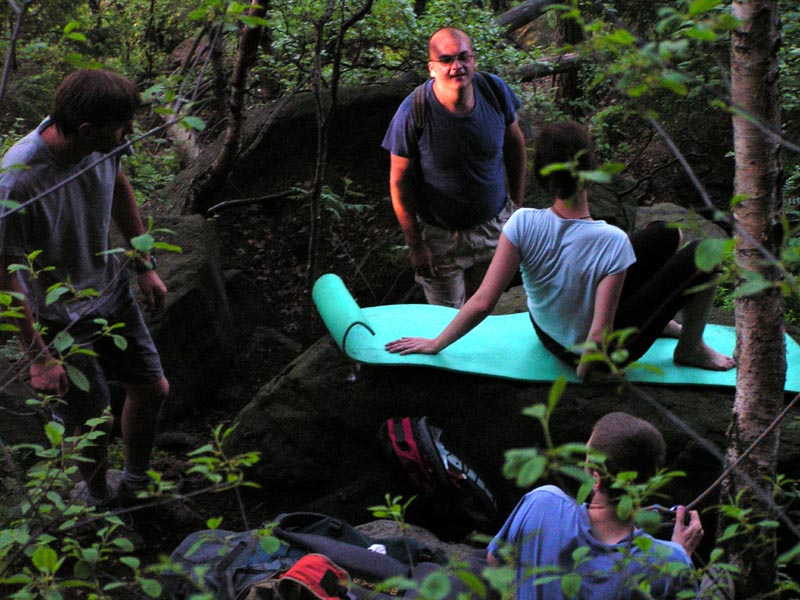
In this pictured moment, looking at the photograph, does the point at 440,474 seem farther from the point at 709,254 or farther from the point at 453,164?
the point at 709,254

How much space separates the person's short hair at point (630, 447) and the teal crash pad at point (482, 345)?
138 cm

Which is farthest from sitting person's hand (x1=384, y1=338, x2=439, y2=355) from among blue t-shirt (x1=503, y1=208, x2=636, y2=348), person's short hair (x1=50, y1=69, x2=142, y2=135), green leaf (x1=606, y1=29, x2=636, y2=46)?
green leaf (x1=606, y1=29, x2=636, y2=46)

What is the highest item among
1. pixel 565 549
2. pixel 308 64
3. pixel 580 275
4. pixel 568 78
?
pixel 308 64

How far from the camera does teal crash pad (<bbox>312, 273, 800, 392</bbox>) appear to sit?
4.29 metres

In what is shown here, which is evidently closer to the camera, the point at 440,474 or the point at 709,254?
the point at 709,254

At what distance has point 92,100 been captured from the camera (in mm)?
3119

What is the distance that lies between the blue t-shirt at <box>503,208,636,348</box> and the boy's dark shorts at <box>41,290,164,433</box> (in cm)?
168

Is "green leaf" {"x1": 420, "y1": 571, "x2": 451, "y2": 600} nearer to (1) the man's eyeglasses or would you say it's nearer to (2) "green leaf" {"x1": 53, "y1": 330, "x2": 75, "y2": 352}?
(2) "green leaf" {"x1": 53, "y1": 330, "x2": 75, "y2": 352}

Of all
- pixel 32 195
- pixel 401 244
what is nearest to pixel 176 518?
pixel 32 195

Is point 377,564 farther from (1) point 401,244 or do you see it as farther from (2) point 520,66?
(2) point 520,66

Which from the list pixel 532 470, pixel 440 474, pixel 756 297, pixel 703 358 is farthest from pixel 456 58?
pixel 532 470

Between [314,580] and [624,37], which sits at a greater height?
[624,37]

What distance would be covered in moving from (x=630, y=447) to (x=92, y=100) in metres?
2.16

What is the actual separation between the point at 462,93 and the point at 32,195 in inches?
87.3
